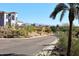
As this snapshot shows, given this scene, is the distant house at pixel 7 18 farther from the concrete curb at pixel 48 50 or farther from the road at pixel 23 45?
the concrete curb at pixel 48 50

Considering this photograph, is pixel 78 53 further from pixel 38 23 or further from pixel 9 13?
pixel 9 13

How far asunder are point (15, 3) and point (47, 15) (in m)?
1.19

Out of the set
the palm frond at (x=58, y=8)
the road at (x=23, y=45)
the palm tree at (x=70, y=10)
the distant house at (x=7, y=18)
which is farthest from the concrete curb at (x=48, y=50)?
the distant house at (x=7, y=18)

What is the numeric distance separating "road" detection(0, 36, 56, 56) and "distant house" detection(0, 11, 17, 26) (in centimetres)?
61

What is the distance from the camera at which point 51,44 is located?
15797 mm

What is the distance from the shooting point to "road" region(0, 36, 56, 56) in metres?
15.1

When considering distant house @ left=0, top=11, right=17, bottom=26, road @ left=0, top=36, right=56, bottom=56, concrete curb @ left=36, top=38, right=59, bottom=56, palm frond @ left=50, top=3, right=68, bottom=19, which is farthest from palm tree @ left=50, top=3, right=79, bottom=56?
distant house @ left=0, top=11, right=17, bottom=26

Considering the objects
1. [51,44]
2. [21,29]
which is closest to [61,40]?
[51,44]

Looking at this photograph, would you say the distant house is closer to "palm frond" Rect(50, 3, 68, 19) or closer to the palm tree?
"palm frond" Rect(50, 3, 68, 19)

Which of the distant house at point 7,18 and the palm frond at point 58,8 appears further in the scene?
the distant house at point 7,18

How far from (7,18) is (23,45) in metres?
1.22

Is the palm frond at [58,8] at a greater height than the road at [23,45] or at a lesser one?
greater

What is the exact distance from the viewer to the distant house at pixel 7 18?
1537 centimetres

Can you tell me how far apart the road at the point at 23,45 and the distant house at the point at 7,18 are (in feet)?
2.01
